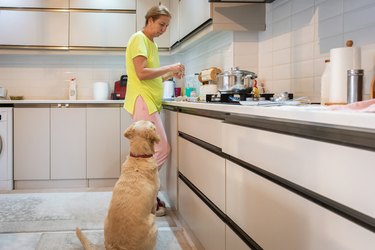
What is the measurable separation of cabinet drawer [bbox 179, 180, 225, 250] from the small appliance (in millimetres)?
2049

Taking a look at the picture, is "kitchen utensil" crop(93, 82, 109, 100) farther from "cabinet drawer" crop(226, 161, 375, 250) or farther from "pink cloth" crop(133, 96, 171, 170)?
"cabinet drawer" crop(226, 161, 375, 250)

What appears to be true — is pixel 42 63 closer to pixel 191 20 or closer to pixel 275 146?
pixel 191 20

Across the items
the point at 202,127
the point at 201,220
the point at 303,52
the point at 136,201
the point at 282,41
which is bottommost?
the point at 201,220

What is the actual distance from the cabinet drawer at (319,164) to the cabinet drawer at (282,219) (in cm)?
5

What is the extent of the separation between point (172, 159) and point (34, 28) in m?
2.36

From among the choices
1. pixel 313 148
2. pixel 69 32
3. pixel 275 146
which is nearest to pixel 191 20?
pixel 69 32

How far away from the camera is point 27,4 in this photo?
4.30 metres

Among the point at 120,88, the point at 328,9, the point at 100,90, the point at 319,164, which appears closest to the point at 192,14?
the point at 328,9

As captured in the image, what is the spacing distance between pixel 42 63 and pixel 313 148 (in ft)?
14.0

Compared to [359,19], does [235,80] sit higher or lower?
lower

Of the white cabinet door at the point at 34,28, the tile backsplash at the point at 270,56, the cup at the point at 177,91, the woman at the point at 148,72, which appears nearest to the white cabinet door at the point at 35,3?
Result: the white cabinet door at the point at 34,28

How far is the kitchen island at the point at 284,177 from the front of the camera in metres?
0.85

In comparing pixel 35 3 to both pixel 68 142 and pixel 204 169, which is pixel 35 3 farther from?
pixel 204 169

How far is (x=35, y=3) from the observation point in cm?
432
